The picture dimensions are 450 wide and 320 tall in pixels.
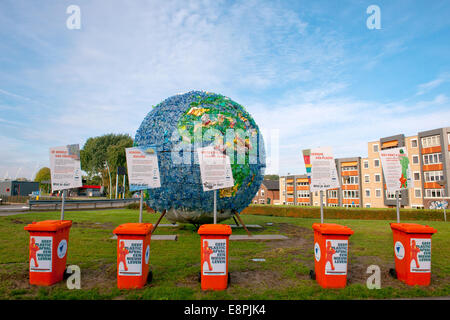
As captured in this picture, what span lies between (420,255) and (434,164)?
130 feet

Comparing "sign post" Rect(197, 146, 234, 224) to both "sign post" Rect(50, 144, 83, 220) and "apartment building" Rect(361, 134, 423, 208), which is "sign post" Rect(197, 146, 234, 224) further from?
"apartment building" Rect(361, 134, 423, 208)

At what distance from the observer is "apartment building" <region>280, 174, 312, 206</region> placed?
58.1m

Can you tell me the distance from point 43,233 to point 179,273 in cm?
290

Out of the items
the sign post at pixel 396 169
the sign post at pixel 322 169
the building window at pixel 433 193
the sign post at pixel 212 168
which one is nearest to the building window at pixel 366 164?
the building window at pixel 433 193

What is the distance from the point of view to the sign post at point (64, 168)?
19.7 ft

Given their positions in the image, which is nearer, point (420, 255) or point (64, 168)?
point (420, 255)

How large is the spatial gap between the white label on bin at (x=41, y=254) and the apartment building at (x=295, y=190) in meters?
54.7

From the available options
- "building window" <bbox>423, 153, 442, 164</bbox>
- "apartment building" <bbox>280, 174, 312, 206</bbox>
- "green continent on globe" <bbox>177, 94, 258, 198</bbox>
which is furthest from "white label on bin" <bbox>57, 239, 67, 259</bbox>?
"apartment building" <bbox>280, 174, 312, 206</bbox>

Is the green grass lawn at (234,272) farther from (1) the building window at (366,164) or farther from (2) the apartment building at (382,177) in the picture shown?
(1) the building window at (366,164)

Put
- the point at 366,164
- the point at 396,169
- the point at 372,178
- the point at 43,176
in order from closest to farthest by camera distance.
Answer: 1. the point at 396,169
2. the point at 372,178
3. the point at 366,164
4. the point at 43,176

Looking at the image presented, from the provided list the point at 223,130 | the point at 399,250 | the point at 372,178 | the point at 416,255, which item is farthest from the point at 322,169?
the point at 372,178

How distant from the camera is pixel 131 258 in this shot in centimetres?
507

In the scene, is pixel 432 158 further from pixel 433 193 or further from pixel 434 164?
pixel 433 193
